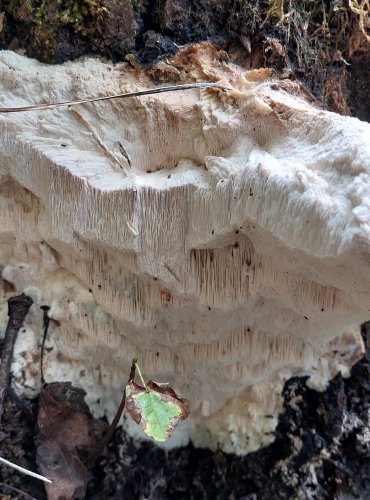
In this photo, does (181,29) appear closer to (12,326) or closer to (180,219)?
(180,219)

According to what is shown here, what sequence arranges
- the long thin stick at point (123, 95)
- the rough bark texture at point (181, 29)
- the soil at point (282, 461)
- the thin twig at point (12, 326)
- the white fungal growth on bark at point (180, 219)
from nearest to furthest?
the white fungal growth on bark at point (180, 219) < the long thin stick at point (123, 95) < the rough bark texture at point (181, 29) < the thin twig at point (12, 326) < the soil at point (282, 461)

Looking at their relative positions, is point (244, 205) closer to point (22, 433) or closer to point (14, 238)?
point (14, 238)

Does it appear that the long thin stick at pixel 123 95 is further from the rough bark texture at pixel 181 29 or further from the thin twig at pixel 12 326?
the thin twig at pixel 12 326

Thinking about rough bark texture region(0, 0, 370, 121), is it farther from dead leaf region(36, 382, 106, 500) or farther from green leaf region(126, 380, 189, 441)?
dead leaf region(36, 382, 106, 500)

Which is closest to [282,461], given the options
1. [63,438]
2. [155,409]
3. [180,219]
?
[155,409]

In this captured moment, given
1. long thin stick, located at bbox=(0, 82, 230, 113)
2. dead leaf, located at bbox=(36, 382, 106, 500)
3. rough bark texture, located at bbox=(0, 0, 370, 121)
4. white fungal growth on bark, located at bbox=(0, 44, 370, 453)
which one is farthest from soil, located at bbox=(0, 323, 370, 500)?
rough bark texture, located at bbox=(0, 0, 370, 121)

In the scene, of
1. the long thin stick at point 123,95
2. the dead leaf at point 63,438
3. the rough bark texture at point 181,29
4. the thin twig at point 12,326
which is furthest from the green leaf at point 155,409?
the rough bark texture at point 181,29
